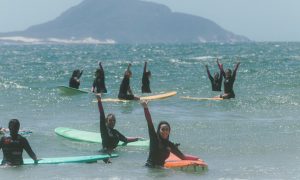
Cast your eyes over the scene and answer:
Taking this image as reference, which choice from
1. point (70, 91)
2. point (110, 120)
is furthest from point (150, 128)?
point (70, 91)

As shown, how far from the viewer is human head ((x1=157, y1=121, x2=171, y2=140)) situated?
10.4 metres

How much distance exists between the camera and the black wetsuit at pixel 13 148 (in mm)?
11141

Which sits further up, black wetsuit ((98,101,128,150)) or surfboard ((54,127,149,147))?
black wetsuit ((98,101,128,150))

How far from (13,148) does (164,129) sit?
259 centimetres

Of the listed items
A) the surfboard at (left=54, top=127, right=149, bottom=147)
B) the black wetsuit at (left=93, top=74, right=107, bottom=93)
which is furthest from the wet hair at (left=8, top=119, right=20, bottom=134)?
the black wetsuit at (left=93, top=74, right=107, bottom=93)

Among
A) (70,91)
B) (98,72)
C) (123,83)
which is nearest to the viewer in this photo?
(123,83)

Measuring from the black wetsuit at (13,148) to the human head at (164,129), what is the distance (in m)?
2.26

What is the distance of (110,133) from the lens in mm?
13133

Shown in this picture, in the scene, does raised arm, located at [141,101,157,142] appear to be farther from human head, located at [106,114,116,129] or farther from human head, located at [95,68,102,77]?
human head, located at [95,68,102,77]

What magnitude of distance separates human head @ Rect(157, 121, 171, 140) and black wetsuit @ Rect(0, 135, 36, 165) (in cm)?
226

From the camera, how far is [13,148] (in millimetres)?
11211

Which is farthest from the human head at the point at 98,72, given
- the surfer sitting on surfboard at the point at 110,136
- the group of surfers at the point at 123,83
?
the surfer sitting on surfboard at the point at 110,136

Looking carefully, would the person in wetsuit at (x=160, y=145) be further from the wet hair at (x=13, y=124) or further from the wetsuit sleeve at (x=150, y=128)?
the wet hair at (x=13, y=124)

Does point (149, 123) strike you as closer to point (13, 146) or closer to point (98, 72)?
point (13, 146)
